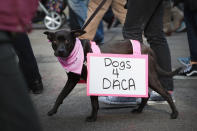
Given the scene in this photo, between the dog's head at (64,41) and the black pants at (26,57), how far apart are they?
3.67ft

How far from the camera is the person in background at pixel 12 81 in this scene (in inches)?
70.5

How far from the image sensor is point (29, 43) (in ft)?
16.4

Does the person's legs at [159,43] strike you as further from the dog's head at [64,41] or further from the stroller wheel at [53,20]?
the stroller wheel at [53,20]

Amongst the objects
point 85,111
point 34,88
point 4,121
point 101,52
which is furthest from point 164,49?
point 4,121

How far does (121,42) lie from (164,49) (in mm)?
622

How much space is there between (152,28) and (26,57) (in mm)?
1634

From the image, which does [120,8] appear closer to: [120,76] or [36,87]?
[36,87]

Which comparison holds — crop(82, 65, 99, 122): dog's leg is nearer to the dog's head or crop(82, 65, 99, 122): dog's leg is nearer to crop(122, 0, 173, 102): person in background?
the dog's head

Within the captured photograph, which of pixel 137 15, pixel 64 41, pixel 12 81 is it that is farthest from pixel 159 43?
pixel 12 81

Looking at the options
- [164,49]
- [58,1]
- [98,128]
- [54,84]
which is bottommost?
[58,1]

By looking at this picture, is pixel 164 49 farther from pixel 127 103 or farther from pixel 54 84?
pixel 54 84

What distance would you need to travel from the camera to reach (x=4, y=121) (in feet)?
5.91

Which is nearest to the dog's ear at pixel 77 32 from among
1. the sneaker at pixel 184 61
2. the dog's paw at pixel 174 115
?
the dog's paw at pixel 174 115

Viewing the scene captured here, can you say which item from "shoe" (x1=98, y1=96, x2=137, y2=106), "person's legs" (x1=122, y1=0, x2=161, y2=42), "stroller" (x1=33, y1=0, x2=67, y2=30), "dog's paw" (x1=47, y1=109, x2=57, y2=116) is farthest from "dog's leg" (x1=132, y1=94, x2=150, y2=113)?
"stroller" (x1=33, y1=0, x2=67, y2=30)
